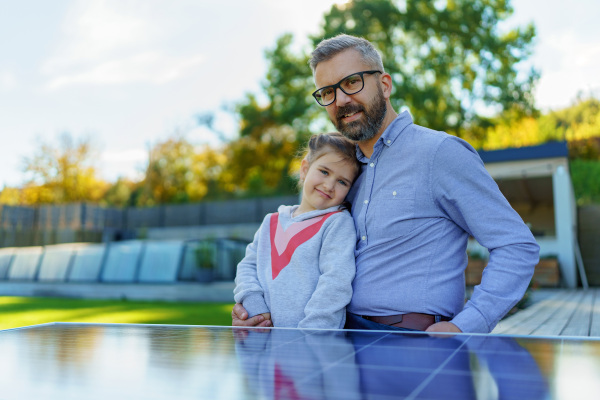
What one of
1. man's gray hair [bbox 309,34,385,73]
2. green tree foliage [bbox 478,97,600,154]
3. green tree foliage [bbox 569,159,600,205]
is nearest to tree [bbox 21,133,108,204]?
green tree foliage [bbox 478,97,600,154]

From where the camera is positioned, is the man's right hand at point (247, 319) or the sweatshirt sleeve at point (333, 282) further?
the man's right hand at point (247, 319)

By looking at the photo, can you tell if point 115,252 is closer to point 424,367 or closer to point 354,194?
point 354,194

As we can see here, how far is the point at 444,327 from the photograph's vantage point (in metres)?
1.75

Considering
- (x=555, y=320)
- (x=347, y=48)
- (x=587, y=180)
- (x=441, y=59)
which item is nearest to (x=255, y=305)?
(x=347, y=48)

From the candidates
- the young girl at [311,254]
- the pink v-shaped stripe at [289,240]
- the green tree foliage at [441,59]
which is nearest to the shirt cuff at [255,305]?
the young girl at [311,254]

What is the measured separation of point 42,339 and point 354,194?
53.5 inches

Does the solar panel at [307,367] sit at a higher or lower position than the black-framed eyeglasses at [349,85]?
lower

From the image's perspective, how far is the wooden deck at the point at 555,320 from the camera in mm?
4676

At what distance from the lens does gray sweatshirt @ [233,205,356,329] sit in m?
1.94

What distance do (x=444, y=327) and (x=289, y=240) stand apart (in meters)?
0.74

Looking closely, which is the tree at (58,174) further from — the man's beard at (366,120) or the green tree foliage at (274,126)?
the man's beard at (366,120)

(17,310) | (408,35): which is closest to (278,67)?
(408,35)

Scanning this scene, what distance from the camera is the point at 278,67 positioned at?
24.9 metres

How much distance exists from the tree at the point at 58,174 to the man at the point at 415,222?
39.1 m
